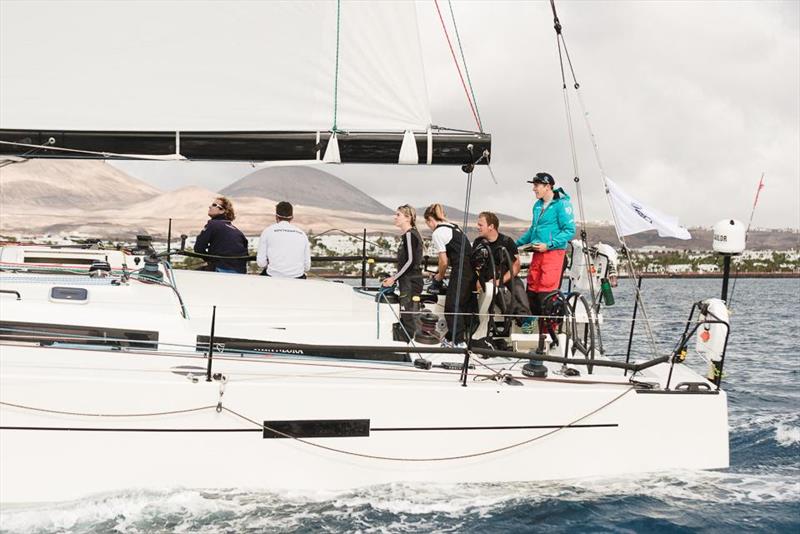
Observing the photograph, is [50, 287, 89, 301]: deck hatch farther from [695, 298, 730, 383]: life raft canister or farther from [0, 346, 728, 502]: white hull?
[695, 298, 730, 383]: life raft canister

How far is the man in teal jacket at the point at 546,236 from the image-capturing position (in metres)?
6.69

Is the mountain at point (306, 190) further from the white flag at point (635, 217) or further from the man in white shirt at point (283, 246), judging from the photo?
the white flag at point (635, 217)

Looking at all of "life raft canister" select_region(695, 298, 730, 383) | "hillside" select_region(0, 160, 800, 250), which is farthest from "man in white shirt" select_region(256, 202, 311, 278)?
"life raft canister" select_region(695, 298, 730, 383)

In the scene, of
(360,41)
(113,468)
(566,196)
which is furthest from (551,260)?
(113,468)

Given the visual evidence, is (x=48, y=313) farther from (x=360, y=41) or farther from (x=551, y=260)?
(x=551, y=260)

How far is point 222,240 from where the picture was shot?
300 inches

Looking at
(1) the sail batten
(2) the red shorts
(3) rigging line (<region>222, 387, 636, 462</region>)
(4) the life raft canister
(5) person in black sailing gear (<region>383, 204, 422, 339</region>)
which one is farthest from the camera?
(2) the red shorts

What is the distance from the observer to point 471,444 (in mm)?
5082

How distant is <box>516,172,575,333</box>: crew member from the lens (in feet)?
22.0

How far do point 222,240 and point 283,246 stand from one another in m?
0.85

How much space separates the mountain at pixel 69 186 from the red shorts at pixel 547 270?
3671 millimetres

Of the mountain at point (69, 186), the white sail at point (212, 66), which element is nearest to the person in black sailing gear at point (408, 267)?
the white sail at point (212, 66)

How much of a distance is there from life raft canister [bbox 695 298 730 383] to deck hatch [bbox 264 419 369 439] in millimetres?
2633

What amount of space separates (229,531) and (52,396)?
4.27 feet
